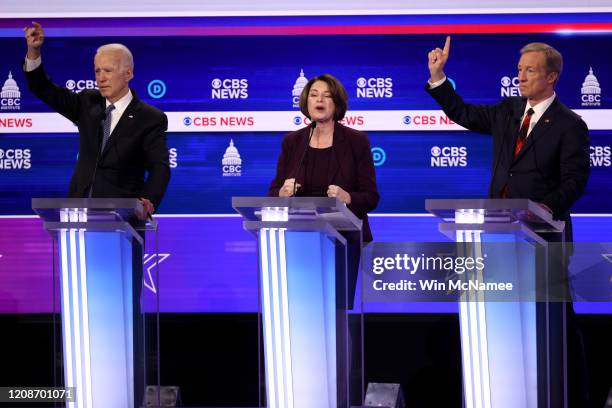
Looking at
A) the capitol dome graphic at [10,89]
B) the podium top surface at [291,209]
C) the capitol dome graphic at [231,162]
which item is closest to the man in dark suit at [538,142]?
the podium top surface at [291,209]

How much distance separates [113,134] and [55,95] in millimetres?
369

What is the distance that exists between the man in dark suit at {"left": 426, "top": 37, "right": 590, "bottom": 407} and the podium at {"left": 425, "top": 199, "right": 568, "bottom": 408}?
1.74ft

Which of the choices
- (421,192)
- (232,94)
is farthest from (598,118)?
(232,94)

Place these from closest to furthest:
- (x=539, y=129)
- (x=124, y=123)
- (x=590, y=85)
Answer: (x=539, y=129)
(x=124, y=123)
(x=590, y=85)

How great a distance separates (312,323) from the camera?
355cm

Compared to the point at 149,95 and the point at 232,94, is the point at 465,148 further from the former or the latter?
the point at 149,95

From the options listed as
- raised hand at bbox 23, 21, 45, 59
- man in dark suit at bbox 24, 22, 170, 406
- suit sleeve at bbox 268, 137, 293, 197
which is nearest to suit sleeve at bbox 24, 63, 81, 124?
man in dark suit at bbox 24, 22, 170, 406

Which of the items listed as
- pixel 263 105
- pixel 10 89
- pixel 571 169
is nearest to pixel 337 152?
pixel 571 169

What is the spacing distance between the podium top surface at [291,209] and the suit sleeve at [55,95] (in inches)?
50.4

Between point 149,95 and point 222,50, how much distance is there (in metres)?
0.47

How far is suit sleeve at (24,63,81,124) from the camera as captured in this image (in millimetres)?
4555

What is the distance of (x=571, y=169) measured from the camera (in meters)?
4.19

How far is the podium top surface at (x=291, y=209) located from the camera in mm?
3482

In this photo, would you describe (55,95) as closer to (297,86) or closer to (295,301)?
(295,301)
